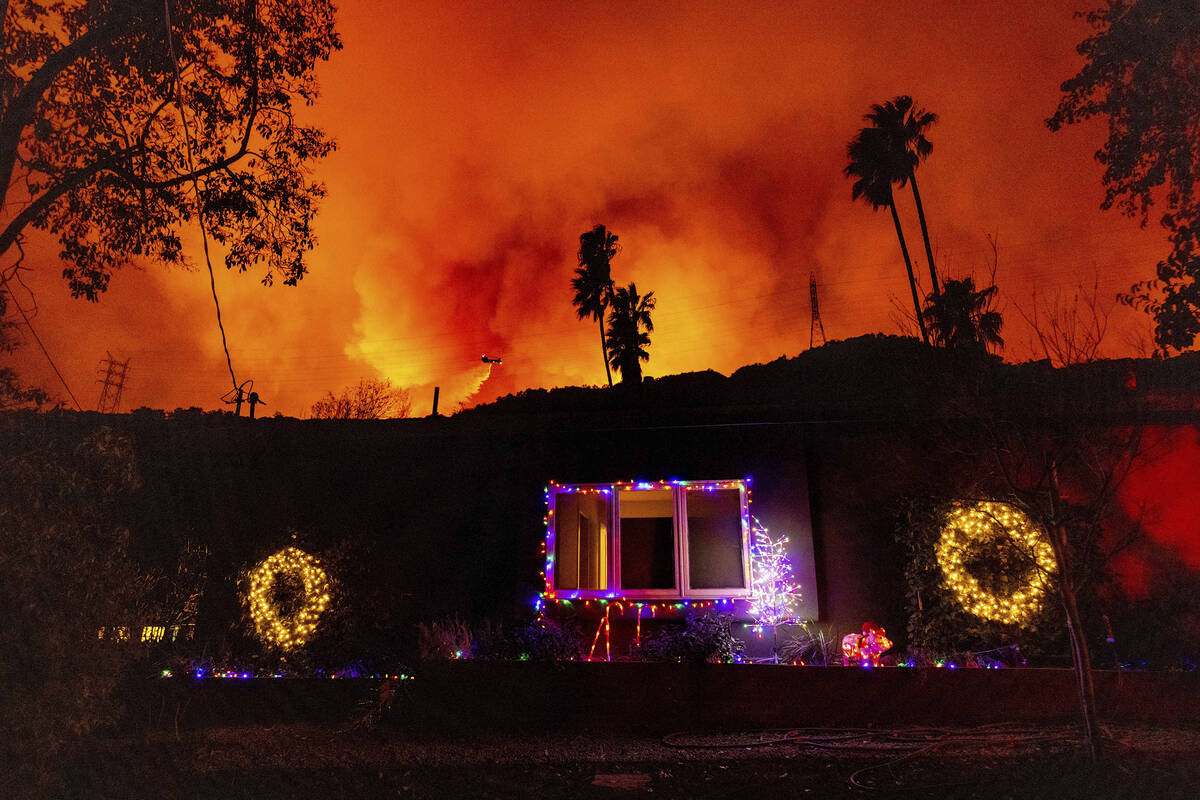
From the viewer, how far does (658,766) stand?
5562 millimetres

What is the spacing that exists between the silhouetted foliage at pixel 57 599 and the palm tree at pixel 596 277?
89.3 ft

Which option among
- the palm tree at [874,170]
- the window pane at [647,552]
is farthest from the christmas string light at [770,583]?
the palm tree at [874,170]

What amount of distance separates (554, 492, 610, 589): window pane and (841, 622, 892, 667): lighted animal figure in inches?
125

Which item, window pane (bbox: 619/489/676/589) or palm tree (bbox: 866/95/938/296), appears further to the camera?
palm tree (bbox: 866/95/938/296)

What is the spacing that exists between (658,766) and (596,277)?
1113 inches

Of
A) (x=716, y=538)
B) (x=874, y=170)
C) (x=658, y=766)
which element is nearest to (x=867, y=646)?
(x=716, y=538)

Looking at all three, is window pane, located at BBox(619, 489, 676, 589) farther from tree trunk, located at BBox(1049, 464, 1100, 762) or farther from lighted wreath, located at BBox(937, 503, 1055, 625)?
tree trunk, located at BBox(1049, 464, 1100, 762)

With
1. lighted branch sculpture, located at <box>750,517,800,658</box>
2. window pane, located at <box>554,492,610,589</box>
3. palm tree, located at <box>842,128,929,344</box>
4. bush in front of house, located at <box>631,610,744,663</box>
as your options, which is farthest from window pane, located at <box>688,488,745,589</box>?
palm tree, located at <box>842,128,929,344</box>

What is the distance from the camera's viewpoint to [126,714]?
7633 millimetres

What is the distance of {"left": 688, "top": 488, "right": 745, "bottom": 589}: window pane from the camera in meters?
9.12

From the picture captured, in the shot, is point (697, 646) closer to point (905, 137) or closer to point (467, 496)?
point (467, 496)

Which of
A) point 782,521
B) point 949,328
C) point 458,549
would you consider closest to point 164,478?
point 458,549

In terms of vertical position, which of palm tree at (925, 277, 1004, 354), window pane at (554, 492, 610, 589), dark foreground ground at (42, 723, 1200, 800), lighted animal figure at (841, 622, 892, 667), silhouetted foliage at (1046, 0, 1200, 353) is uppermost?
silhouetted foliage at (1046, 0, 1200, 353)

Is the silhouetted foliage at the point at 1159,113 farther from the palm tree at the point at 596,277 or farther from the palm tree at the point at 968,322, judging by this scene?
the palm tree at the point at 596,277
